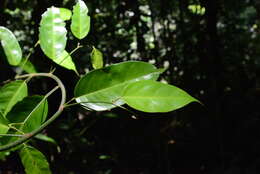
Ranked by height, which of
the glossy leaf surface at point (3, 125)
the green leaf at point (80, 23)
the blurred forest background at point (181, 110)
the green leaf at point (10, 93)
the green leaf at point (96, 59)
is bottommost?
the blurred forest background at point (181, 110)

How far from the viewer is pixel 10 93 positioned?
1.49ft

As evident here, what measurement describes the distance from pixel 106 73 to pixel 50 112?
2.37ft

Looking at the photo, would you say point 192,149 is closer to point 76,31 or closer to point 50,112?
point 50,112

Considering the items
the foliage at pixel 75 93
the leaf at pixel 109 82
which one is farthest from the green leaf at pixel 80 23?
the leaf at pixel 109 82

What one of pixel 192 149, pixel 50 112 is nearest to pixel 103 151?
pixel 192 149

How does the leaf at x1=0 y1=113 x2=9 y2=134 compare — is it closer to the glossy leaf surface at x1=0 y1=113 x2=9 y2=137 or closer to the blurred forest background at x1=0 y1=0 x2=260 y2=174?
the glossy leaf surface at x1=0 y1=113 x2=9 y2=137

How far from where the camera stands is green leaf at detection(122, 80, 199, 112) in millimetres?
333

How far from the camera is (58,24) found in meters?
0.44

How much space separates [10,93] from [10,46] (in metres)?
0.07

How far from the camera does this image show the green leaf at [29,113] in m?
0.40

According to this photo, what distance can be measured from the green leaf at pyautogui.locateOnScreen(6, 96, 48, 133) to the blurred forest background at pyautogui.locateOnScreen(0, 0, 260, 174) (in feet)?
4.15

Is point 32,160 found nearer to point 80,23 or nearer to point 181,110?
point 80,23

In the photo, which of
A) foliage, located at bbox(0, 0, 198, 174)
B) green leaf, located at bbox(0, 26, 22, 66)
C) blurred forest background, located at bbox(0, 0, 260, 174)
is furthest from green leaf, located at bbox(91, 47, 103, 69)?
blurred forest background, located at bbox(0, 0, 260, 174)

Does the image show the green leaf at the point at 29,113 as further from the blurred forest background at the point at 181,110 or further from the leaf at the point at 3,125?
the blurred forest background at the point at 181,110
